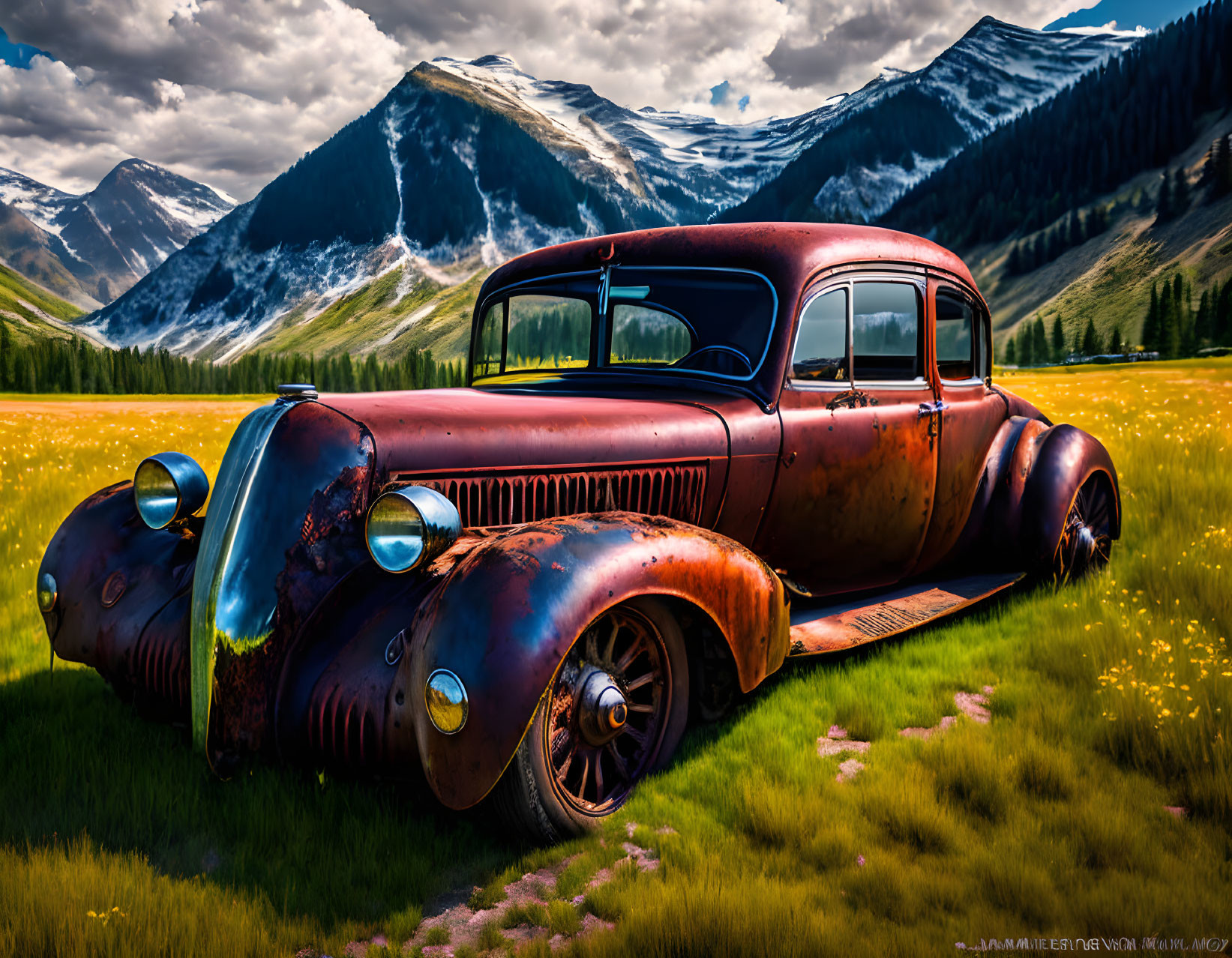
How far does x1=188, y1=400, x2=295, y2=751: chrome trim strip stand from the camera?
2.58m

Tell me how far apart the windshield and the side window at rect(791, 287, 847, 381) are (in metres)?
0.19

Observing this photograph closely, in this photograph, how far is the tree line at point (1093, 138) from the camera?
119 m

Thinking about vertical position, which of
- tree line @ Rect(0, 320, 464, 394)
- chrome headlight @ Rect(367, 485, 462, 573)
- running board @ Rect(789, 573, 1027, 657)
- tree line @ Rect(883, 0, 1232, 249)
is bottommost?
running board @ Rect(789, 573, 1027, 657)

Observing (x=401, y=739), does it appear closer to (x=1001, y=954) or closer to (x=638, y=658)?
(x=638, y=658)

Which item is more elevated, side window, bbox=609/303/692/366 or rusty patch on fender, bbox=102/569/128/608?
side window, bbox=609/303/692/366

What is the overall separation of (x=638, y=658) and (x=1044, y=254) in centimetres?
13855

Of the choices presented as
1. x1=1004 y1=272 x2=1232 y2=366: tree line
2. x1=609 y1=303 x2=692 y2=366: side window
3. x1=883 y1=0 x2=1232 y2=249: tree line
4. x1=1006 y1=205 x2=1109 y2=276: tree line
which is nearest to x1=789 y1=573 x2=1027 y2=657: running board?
x1=609 y1=303 x2=692 y2=366: side window

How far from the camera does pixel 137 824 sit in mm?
2557

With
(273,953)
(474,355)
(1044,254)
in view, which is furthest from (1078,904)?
(1044,254)

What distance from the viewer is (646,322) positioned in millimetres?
4062

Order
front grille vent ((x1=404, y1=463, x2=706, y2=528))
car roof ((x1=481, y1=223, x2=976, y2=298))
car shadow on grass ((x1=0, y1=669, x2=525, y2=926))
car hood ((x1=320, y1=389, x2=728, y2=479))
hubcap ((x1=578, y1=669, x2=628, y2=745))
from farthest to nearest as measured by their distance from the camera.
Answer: car roof ((x1=481, y1=223, x2=976, y2=298)) < front grille vent ((x1=404, y1=463, x2=706, y2=528)) < car hood ((x1=320, y1=389, x2=728, y2=479)) < hubcap ((x1=578, y1=669, x2=628, y2=745)) < car shadow on grass ((x1=0, y1=669, x2=525, y2=926))

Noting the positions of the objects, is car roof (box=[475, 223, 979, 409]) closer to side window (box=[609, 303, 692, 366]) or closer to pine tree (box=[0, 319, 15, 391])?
side window (box=[609, 303, 692, 366])

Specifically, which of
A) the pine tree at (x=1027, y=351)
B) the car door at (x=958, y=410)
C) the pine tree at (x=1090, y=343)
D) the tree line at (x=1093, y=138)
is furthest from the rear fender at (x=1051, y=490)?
the tree line at (x=1093, y=138)

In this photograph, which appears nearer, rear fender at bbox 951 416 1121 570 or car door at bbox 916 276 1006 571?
car door at bbox 916 276 1006 571
